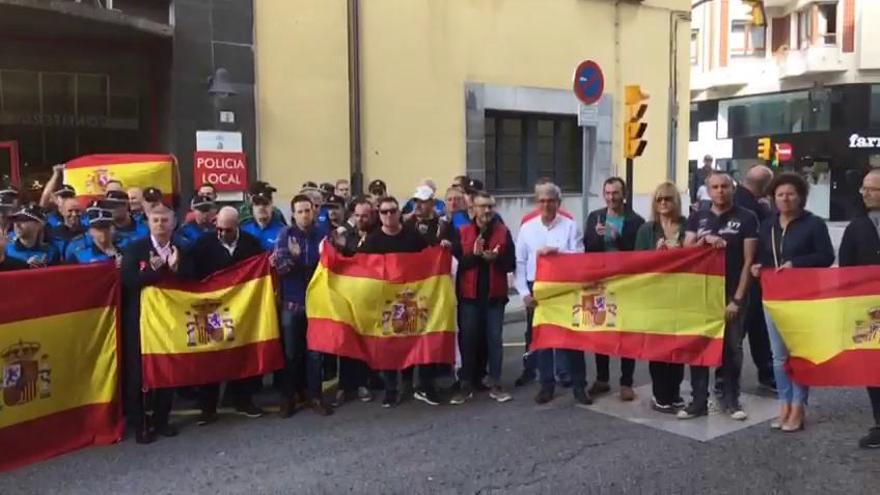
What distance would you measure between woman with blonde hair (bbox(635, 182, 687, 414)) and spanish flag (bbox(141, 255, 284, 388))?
299 centimetres

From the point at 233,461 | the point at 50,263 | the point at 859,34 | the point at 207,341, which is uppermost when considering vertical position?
the point at 859,34

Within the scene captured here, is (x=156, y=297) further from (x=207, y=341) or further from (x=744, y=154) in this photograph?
(x=744, y=154)

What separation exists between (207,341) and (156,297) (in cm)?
51

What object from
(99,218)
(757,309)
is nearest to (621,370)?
(757,309)

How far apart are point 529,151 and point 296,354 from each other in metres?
10.1

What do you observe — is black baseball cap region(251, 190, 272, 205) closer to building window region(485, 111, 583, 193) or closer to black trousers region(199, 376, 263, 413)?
black trousers region(199, 376, 263, 413)

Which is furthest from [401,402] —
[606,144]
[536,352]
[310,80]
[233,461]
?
[606,144]

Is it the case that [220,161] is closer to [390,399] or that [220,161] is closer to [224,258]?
[224,258]

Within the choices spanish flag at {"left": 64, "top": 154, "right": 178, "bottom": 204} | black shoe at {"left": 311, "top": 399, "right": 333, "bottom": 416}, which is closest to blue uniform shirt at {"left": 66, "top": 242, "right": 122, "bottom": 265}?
black shoe at {"left": 311, "top": 399, "right": 333, "bottom": 416}

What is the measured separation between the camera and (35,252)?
6.16 metres

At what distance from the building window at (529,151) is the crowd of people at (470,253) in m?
Result: 7.97

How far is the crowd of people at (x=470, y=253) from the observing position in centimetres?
588

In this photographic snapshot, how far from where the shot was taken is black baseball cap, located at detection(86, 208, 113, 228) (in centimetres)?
604

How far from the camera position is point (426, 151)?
1405cm
